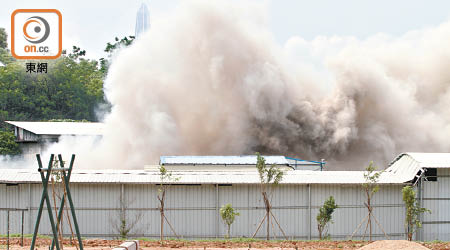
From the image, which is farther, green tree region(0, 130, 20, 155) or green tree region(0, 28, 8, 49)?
green tree region(0, 28, 8, 49)

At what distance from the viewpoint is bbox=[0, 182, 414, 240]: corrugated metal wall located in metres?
28.5

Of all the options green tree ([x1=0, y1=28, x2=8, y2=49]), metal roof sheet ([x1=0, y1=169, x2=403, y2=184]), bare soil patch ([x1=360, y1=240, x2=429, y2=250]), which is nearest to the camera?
bare soil patch ([x1=360, y1=240, x2=429, y2=250])

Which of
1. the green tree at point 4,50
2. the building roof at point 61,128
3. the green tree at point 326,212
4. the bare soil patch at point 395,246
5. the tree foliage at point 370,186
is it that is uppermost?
the green tree at point 4,50

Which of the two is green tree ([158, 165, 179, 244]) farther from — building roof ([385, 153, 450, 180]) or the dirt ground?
building roof ([385, 153, 450, 180])

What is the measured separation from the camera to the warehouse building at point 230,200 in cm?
2853

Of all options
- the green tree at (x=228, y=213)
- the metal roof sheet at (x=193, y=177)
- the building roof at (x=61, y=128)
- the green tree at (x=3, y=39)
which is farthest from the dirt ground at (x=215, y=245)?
the green tree at (x=3, y=39)

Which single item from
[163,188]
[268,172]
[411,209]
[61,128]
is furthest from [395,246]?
[61,128]

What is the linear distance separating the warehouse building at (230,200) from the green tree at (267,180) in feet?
1.38

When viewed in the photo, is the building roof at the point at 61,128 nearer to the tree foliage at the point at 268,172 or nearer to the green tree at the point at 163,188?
the green tree at the point at 163,188

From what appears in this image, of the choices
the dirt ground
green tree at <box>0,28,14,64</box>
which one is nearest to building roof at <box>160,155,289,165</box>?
the dirt ground

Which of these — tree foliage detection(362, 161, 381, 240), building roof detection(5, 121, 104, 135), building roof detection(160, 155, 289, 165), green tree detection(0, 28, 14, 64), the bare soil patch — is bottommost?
the bare soil patch

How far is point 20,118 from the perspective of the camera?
243 feet

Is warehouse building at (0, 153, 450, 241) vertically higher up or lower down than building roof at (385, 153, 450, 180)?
lower down

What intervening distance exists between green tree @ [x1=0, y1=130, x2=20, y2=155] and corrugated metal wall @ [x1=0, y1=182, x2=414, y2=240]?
32.9 meters
